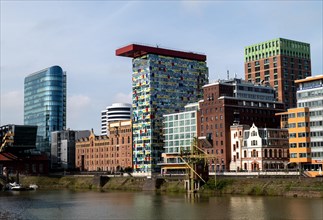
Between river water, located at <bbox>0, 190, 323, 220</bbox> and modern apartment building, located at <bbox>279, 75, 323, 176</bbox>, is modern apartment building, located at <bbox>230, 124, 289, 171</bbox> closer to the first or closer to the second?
modern apartment building, located at <bbox>279, 75, 323, 176</bbox>

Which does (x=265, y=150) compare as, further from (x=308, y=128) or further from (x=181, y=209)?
(x=181, y=209)

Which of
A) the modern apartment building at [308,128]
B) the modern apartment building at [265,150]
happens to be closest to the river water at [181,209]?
the modern apartment building at [308,128]

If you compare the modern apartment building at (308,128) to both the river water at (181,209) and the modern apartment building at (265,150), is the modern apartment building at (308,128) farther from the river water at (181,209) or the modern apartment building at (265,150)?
the river water at (181,209)

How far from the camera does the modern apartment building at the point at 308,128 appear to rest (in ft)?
561

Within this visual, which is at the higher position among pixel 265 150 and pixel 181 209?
pixel 265 150

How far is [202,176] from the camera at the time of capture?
16512cm

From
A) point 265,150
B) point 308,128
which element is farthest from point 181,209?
point 265,150

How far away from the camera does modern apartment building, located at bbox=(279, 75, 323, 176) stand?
17088 cm

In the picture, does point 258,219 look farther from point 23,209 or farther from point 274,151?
point 274,151

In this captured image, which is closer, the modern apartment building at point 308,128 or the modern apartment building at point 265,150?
the modern apartment building at point 308,128

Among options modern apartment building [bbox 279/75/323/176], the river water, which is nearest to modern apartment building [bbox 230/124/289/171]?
modern apartment building [bbox 279/75/323/176]

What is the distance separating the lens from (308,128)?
174 metres

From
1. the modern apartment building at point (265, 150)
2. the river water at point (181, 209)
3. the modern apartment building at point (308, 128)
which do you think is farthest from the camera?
the modern apartment building at point (265, 150)

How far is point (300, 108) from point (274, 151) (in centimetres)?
2211
